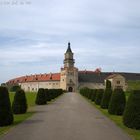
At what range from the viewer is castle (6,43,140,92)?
461ft

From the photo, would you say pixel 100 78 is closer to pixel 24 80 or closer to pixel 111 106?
pixel 24 80

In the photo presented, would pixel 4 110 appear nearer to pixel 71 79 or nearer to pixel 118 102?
pixel 118 102

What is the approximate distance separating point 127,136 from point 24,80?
163 meters

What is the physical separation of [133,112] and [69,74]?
12616 centimetres

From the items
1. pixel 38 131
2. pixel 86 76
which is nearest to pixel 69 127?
pixel 38 131

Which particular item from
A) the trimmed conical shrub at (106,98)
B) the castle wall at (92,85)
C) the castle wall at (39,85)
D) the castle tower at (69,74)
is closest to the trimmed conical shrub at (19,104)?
the trimmed conical shrub at (106,98)

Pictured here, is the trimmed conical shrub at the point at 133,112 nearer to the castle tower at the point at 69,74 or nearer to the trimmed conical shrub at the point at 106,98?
the trimmed conical shrub at the point at 106,98

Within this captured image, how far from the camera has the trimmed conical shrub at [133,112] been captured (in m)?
14.7

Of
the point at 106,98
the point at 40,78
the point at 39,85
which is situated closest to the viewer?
the point at 106,98


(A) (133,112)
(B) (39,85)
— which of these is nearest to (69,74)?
(B) (39,85)

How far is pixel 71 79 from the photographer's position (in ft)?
464

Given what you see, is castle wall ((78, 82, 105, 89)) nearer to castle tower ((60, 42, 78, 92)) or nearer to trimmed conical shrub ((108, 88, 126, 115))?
castle tower ((60, 42, 78, 92))

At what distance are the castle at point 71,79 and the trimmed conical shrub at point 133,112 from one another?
119590 mm

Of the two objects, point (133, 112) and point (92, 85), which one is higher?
point (92, 85)
